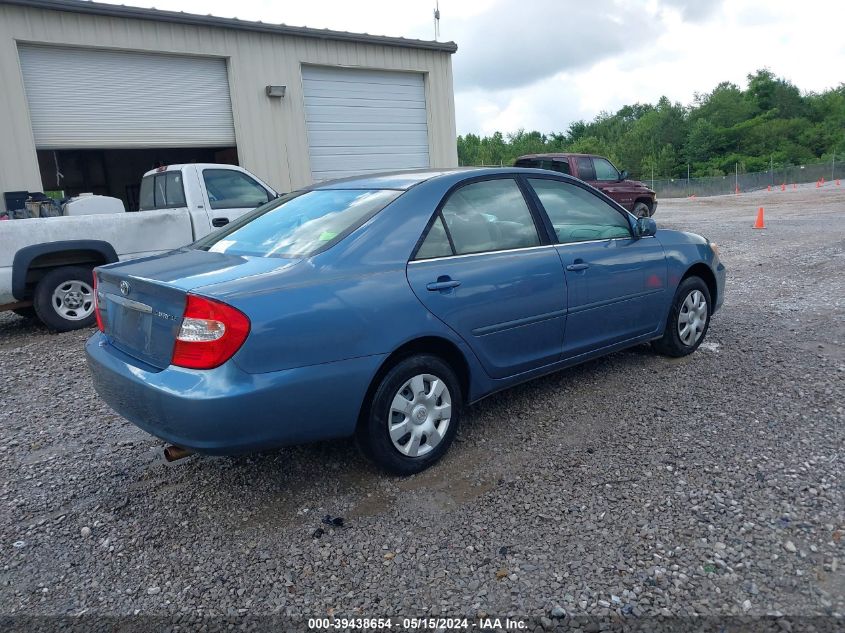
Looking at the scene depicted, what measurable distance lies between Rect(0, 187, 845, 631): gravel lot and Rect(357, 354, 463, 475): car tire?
14 cm

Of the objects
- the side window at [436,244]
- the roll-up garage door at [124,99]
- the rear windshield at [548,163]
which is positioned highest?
the roll-up garage door at [124,99]

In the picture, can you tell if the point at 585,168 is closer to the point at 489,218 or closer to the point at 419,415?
the point at 489,218

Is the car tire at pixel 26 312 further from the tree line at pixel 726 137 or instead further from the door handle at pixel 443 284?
the tree line at pixel 726 137

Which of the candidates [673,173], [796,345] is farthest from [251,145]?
[673,173]

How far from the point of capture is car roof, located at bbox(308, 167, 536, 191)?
13.1 ft

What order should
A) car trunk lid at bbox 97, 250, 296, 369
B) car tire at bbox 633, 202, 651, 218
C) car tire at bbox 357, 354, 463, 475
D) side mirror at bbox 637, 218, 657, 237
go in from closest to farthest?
car trunk lid at bbox 97, 250, 296, 369 → car tire at bbox 357, 354, 463, 475 → side mirror at bbox 637, 218, 657, 237 → car tire at bbox 633, 202, 651, 218

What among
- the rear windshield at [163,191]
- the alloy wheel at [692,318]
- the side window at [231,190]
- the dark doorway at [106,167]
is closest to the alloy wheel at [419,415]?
the alloy wheel at [692,318]

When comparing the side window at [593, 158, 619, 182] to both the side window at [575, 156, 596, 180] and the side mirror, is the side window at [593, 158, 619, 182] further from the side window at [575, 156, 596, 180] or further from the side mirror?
the side mirror

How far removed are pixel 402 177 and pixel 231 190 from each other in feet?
16.9

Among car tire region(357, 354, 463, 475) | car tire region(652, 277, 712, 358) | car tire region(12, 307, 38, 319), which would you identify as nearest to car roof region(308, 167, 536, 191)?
car tire region(357, 354, 463, 475)

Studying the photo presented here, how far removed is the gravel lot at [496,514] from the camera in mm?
2670

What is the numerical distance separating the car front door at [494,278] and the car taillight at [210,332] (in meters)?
0.99

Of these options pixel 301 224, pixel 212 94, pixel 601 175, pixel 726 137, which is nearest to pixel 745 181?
pixel 726 137

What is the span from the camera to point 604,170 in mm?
17984
